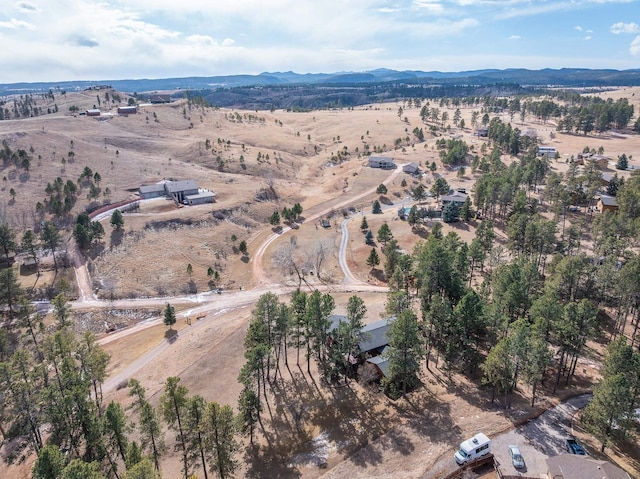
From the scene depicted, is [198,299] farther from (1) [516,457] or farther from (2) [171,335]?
(1) [516,457]

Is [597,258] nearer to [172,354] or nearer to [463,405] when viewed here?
[463,405]

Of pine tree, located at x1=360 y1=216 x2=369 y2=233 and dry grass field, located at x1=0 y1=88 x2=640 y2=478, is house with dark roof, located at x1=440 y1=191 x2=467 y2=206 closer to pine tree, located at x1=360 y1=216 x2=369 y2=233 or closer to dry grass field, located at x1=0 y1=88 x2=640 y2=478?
dry grass field, located at x1=0 y1=88 x2=640 y2=478

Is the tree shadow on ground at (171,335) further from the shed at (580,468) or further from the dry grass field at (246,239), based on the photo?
the shed at (580,468)

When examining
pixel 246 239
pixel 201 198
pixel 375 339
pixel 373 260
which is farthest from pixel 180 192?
pixel 375 339

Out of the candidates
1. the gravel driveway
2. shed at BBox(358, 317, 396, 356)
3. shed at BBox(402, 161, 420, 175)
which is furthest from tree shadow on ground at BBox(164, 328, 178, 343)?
shed at BBox(402, 161, 420, 175)

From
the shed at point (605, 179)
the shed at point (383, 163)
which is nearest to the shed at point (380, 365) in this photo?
the shed at point (605, 179)

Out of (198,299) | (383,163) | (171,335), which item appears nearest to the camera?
(171,335)
